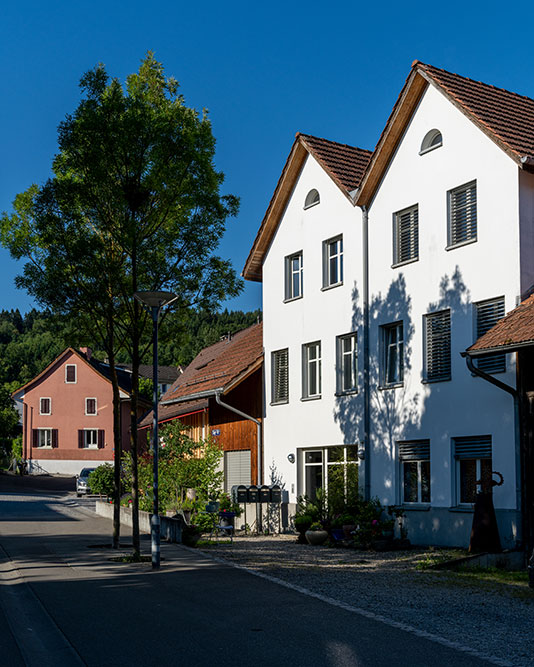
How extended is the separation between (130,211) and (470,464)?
912cm

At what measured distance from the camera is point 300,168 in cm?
2673

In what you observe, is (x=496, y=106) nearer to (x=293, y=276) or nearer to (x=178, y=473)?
(x=293, y=276)

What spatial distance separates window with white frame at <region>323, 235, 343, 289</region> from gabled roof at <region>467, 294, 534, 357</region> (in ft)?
26.6

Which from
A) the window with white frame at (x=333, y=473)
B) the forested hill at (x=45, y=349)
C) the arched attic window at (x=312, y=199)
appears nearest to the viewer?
the window with white frame at (x=333, y=473)

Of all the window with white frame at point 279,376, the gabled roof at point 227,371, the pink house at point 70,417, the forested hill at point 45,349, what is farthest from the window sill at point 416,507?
the forested hill at point 45,349

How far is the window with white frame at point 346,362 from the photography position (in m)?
23.9

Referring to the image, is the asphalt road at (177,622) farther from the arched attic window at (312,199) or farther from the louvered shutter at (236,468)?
the arched attic window at (312,199)

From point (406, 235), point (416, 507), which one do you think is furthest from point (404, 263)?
point (416, 507)

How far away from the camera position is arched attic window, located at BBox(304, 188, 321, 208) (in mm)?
25875

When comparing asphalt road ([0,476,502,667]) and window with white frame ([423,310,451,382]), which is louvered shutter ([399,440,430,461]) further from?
asphalt road ([0,476,502,667])

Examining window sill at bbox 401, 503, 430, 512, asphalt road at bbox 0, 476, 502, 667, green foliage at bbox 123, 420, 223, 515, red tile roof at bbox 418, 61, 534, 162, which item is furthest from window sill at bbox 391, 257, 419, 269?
asphalt road at bbox 0, 476, 502, 667

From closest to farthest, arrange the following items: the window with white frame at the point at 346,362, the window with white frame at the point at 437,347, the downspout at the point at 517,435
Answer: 1. the downspout at the point at 517,435
2. the window with white frame at the point at 437,347
3. the window with white frame at the point at 346,362

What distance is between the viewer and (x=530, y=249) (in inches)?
720

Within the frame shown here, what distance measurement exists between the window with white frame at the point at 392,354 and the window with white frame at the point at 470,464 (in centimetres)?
271
